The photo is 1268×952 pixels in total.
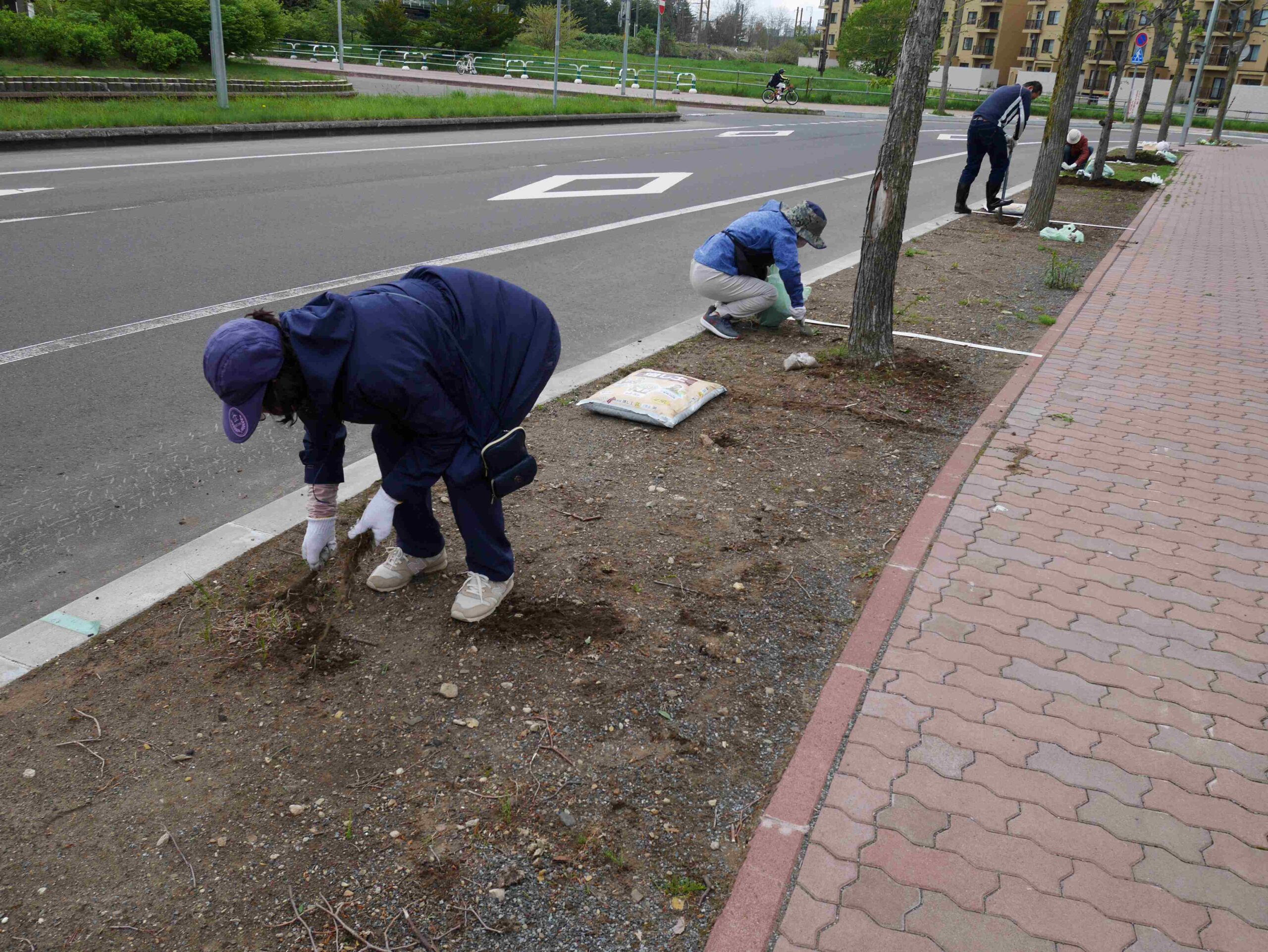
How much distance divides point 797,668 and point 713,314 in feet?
13.4

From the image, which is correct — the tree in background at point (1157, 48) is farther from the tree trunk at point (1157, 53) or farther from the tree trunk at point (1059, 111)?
the tree trunk at point (1059, 111)

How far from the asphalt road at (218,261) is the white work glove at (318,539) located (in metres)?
0.93

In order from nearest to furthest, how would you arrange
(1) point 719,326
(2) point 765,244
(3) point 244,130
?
(2) point 765,244
(1) point 719,326
(3) point 244,130

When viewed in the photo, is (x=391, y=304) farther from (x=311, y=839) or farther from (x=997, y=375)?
(x=997, y=375)

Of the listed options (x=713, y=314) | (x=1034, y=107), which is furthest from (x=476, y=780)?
(x=1034, y=107)

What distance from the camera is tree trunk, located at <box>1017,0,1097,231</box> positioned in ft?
37.3

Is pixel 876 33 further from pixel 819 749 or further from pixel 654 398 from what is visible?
pixel 819 749

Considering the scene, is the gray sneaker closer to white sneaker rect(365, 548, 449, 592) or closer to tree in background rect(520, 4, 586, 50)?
white sneaker rect(365, 548, 449, 592)

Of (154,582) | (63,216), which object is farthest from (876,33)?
(154,582)

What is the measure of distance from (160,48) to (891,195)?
84.3 feet

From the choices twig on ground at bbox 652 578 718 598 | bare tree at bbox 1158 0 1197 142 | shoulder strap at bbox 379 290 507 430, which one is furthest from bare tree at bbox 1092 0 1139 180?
shoulder strap at bbox 379 290 507 430

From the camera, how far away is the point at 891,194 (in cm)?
601

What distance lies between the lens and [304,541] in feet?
10.8

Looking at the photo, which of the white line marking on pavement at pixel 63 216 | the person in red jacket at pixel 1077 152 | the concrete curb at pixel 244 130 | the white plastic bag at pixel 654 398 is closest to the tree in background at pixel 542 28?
the concrete curb at pixel 244 130
